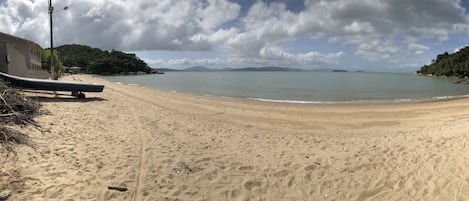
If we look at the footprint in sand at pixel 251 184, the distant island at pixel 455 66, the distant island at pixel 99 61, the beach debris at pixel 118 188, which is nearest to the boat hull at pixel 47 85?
the beach debris at pixel 118 188

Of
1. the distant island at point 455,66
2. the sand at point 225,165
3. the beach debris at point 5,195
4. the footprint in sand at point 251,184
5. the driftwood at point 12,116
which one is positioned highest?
the distant island at point 455,66

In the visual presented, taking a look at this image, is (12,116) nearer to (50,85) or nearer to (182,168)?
(182,168)

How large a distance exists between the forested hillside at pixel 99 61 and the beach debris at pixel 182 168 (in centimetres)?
12081

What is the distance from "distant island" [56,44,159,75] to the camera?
117 meters

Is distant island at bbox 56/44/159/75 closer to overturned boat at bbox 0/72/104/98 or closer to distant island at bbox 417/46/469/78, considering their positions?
overturned boat at bbox 0/72/104/98

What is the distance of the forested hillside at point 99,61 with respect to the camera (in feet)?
382

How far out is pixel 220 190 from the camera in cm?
521

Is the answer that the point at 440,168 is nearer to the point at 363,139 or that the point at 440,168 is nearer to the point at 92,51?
the point at 363,139

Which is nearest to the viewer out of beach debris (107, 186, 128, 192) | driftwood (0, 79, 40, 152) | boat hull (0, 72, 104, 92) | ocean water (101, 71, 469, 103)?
beach debris (107, 186, 128, 192)

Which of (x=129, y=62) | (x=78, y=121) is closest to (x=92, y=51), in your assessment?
(x=129, y=62)

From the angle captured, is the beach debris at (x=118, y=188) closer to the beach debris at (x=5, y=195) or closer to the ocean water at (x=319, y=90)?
the beach debris at (x=5, y=195)

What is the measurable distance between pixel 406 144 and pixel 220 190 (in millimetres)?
5784

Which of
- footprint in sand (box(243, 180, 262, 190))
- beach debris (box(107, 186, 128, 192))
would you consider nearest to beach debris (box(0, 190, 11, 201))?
beach debris (box(107, 186, 128, 192))

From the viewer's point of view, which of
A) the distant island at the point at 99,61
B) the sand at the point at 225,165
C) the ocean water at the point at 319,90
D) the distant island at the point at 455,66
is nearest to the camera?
the sand at the point at 225,165
